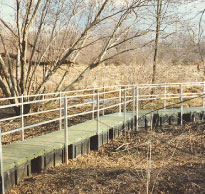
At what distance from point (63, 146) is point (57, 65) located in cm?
543

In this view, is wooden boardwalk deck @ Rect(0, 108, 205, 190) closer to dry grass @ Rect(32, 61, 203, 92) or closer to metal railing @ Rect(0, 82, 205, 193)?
metal railing @ Rect(0, 82, 205, 193)

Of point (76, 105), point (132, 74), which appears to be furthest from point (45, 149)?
point (132, 74)

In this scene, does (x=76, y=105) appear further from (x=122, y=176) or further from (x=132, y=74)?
(x=132, y=74)

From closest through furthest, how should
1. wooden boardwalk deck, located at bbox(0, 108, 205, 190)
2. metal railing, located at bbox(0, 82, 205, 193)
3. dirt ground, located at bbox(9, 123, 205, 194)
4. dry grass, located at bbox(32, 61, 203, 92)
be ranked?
dirt ground, located at bbox(9, 123, 205, 194)
wooden boardwalk deck, located at bbox(0, 108, 205, 190)
metal railing, located at bbox(0, 82, 205, 193)
dry grass, located at bbox(32, 61, 203, 92)

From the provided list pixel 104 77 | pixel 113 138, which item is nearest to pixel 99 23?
pixel 113 138

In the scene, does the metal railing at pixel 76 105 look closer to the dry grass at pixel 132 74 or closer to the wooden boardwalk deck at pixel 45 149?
the wooden boardwalk deck at pixel 45 149

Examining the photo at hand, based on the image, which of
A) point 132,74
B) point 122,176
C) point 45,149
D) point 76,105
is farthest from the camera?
point 132,74

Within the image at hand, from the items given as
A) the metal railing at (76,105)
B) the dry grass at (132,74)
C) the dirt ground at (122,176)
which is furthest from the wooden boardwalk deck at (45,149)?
the dry grass at (132,74)

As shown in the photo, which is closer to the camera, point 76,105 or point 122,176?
point 122,176

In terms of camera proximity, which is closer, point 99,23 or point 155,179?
point 155,179

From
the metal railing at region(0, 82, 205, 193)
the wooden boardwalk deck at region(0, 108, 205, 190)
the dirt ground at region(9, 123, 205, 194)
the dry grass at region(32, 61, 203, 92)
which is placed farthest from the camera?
the dry grass at region(32, 61, 203, 92)

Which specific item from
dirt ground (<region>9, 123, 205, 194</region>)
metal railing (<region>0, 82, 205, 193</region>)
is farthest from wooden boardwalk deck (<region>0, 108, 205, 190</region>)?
metal railing (<region>0, 82, 205, 193</region>)

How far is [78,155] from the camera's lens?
653 cm

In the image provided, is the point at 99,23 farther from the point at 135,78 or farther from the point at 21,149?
the point at 21,149
